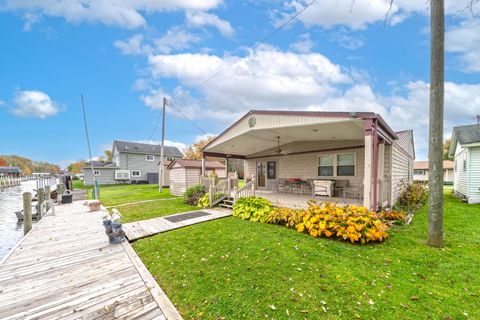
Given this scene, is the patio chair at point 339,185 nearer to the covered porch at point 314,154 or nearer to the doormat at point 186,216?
the covered porch at point 314,154

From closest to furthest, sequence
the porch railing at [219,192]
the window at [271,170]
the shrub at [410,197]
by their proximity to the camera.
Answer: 1. the shrub at [410,197]
2. the porch railing at [219,192]
3. the window at [271,170]

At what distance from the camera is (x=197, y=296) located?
2881mm


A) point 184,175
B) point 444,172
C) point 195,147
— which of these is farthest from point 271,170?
point 444,172

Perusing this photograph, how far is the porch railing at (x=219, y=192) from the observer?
979cm

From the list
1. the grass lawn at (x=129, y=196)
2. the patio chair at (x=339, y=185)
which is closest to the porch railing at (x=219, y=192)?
the patio chair at (x=339, y=185)

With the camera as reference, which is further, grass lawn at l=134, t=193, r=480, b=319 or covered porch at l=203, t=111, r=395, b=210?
covered porch at l=203, t=111, r=395, b=210

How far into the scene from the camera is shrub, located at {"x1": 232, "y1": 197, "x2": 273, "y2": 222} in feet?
22.6

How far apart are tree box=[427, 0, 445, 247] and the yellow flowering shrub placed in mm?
993

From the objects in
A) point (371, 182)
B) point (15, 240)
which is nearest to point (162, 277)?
point (371, 182)

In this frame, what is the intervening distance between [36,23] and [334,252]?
15.3 metres

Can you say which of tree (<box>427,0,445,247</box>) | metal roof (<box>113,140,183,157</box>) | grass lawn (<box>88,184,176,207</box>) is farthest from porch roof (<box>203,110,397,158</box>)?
metal roof (<box>113,140,183,157</box>)

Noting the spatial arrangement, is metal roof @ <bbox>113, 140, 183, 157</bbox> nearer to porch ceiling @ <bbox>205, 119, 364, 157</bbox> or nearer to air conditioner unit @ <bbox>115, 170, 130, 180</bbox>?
air conditioner unit @ <bbox>115, 170, 130, 180</bbox>

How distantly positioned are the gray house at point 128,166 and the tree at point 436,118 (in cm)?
2943

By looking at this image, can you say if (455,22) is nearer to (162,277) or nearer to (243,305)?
(243,305)
